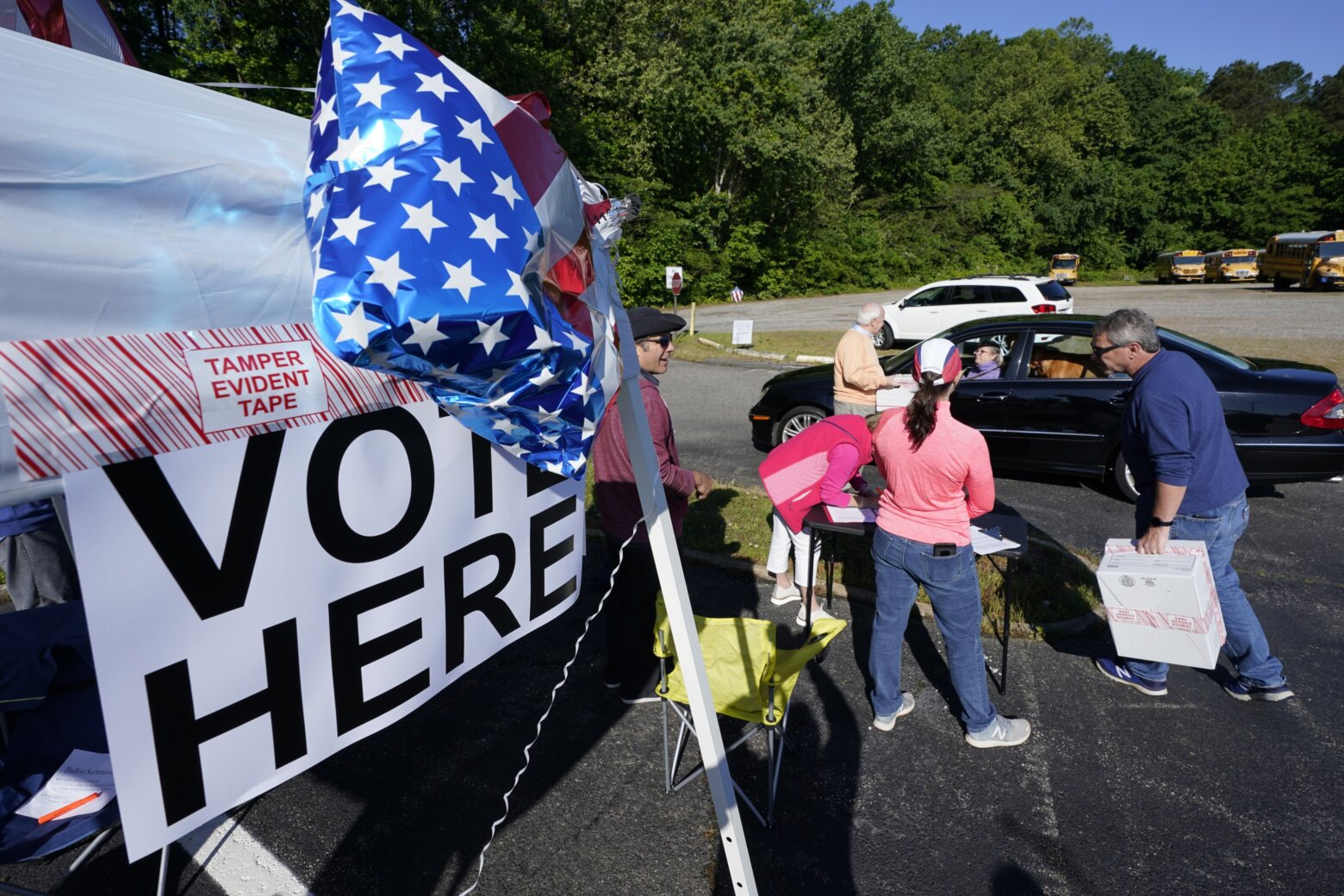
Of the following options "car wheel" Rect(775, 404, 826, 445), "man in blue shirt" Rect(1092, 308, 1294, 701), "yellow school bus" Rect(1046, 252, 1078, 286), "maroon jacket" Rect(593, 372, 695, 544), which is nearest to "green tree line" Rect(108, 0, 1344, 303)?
"yellow school bus" Rect(1046, 252, 1078, 286)

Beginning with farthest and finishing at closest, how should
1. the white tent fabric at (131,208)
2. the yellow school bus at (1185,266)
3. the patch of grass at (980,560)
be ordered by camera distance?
1. the yellow school bus at (1185,266)
2. the patch of grass at (980,560)
3. the white tent fabric at (131,208)

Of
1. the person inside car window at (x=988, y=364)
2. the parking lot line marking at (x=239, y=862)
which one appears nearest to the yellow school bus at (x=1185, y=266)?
the person inside car window at (x=988, y=364)

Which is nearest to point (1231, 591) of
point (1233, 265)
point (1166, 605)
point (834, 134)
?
point (1166, 605)

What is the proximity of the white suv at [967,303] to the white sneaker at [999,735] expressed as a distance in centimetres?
1318

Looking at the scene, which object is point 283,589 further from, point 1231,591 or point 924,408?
point 1231,591

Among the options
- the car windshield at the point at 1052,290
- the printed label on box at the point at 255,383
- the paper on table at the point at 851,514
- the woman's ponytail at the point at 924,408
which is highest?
the car windshield at the point at 1052,290

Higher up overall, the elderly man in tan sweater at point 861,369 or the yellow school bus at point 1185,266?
the yellow school bus at point 1185,266

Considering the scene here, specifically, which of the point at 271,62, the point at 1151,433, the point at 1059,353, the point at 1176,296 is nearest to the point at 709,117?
the point at 271,62

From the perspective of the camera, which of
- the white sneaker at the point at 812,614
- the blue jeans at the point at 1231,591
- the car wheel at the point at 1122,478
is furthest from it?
the car wheel at the point at 1122,478

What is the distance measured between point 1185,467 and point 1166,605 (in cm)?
60

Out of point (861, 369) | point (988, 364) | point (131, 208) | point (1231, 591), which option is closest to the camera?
point (131, 208)

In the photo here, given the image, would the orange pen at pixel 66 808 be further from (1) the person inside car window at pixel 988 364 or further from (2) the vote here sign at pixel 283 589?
(1) the person inside car window at pixel 988 364

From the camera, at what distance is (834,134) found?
31.3m

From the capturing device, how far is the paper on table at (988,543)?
141 inches
